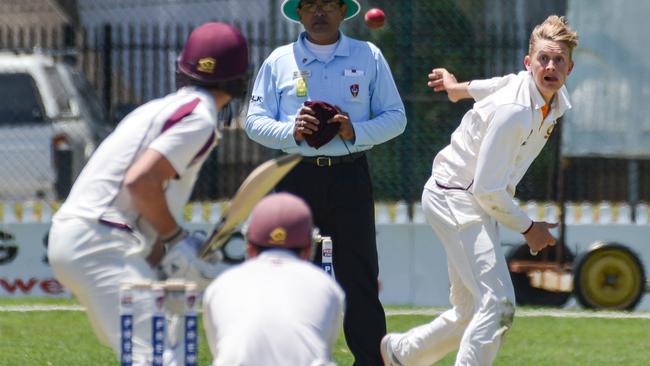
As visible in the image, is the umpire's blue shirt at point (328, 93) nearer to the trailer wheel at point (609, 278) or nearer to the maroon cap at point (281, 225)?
the maroon cap at point (281, 225)

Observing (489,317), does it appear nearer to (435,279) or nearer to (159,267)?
(159,267)

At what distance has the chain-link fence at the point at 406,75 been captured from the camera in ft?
43.1

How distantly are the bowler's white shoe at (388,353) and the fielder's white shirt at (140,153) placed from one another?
2308 millimetres

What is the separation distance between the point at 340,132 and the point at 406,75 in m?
5.52

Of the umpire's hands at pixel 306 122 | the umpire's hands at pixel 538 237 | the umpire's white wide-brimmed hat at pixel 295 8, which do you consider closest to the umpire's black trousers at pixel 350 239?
the umpire's hands at pixel 306 122

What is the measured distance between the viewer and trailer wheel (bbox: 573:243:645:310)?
12180mm

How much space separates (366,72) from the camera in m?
7.97

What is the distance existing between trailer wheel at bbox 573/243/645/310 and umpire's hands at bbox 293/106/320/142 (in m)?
5.07

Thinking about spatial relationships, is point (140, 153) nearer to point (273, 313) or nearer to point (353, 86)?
point (273, 313)

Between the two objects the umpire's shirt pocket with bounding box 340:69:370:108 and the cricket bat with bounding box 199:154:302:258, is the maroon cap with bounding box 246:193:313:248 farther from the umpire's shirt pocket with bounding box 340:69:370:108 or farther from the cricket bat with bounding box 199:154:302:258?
the umpire's shirt pocket with bounding box 340:69:370:108

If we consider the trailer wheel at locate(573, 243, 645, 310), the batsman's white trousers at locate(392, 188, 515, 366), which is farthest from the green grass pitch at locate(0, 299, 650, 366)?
the batsman's white trousers at locate(392, 188, 515, 366)

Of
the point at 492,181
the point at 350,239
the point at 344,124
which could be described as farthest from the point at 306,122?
the point at 492,181

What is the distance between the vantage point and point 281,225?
16.4 ft

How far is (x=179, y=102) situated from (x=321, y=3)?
2494mm
